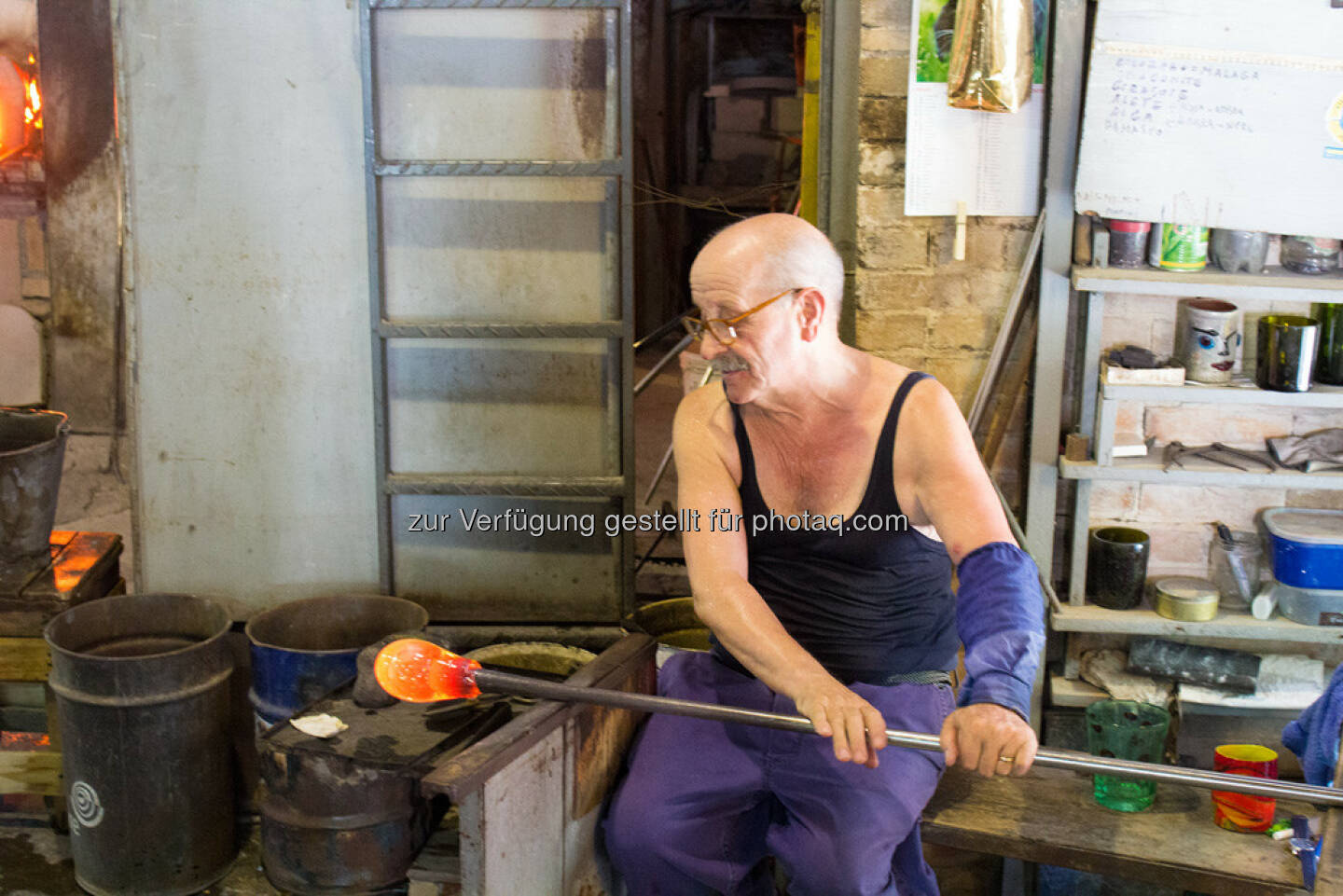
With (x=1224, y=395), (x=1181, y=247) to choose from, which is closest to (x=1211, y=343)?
(x=1224, y=395)

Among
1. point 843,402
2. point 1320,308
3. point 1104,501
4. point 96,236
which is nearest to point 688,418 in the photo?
point 843,402

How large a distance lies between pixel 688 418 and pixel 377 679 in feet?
3.01

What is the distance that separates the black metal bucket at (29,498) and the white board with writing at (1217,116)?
9.85 feet

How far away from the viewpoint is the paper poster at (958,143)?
11.7 ft

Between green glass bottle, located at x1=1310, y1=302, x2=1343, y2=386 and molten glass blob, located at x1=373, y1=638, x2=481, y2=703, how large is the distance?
2541 millimetres

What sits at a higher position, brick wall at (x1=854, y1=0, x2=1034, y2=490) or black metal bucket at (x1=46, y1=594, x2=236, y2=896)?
brick wall at (x1=854, y1=0, x2=1034, y2=490)

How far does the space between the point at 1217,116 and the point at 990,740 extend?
2065 millimetres

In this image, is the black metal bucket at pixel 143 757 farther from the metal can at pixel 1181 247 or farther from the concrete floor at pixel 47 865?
the metal can at pixel 1181 247

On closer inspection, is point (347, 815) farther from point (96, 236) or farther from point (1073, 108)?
point (96, 236)

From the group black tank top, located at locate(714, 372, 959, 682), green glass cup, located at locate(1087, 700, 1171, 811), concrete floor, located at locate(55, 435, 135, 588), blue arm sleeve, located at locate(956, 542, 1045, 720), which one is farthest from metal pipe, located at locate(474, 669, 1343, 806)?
concrete floor, located at locate(55, 435, 135, 588)

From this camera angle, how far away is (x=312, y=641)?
3.78 metres

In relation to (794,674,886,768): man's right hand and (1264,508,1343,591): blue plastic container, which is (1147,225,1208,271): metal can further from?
(794,674,886,768): man's right hand

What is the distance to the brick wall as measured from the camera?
3645mm

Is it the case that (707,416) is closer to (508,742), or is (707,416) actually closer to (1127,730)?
(508,742)
